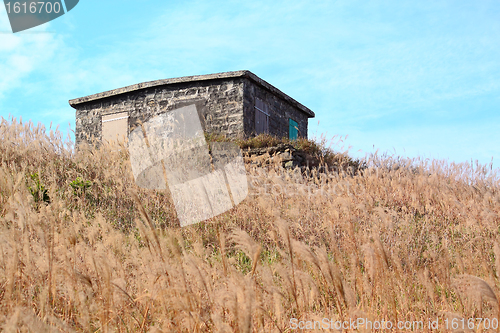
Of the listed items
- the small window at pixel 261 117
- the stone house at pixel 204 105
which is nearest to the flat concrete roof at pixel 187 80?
the stone house at pixel 204 105

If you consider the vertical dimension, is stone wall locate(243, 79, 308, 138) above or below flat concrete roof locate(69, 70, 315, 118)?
below

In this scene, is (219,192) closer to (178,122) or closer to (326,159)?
(326,159)

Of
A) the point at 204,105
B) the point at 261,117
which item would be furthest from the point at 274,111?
the point at 204,105

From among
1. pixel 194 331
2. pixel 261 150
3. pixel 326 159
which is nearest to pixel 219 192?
pixel 194 331

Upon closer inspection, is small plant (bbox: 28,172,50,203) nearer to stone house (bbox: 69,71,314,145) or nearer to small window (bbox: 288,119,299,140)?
stone house (bbox: 69,71,314,145)

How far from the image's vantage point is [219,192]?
17.4 feet

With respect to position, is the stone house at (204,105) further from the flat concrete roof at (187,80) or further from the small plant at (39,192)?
the small plant at (39,192)

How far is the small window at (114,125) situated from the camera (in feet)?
47.1

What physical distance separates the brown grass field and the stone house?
6.13 m

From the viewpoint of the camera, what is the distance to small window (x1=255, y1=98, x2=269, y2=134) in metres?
13.5

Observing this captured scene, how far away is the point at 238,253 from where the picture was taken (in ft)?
12.6

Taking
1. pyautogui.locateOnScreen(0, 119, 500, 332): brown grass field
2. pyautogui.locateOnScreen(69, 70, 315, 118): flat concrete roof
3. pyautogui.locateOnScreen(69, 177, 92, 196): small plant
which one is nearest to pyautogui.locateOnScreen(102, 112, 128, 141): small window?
pyautogui.locateOnScreen(69, 70, 315, 118): flat concrete roof

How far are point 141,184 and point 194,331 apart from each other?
4.42 metres

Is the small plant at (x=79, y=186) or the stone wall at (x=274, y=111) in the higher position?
the stone wall at (x=274, y=111)
